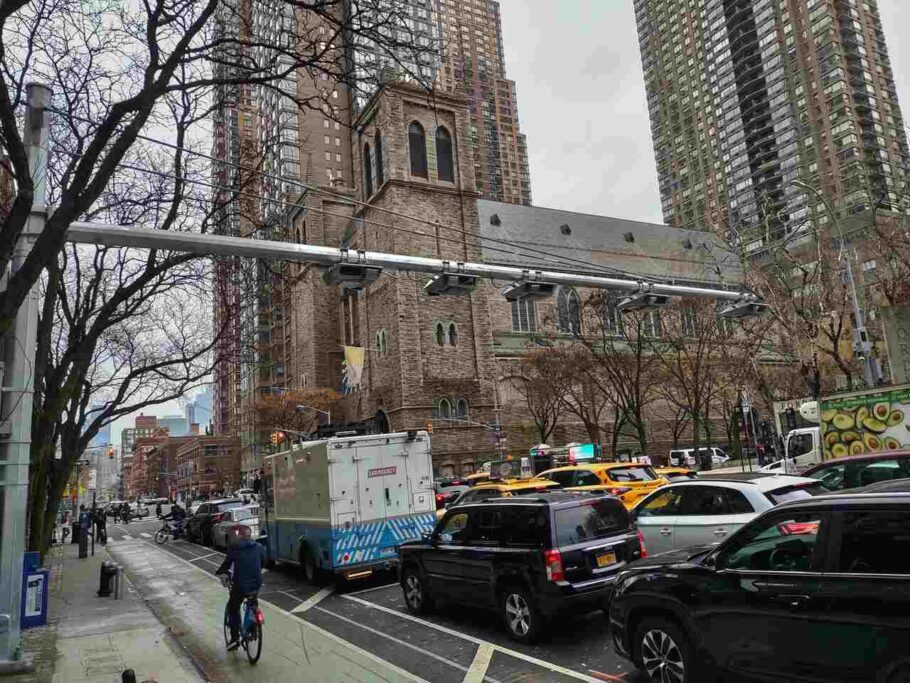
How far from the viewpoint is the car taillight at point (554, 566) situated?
7621mm

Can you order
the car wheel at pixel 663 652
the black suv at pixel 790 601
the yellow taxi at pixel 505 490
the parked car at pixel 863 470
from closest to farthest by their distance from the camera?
the black suv at pixel 790 601 → the car wheel at pixel 663 652 → the parked car at pixel 863 470 → the yellow taxi at pixel 505 490

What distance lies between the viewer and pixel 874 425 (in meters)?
16.7

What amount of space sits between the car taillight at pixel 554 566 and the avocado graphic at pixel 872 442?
1283 cm

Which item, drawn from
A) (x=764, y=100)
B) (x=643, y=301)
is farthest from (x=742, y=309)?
(x=764, y=100)

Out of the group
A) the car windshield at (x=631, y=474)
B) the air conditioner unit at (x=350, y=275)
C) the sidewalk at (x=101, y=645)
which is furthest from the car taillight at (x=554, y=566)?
the car windshield at (x=631, y=474)

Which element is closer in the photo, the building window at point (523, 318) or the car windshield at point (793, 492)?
the car windshield at point (793, 492)

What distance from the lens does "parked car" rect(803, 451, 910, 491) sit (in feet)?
35.2

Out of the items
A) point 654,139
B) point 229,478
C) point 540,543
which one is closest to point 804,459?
point 540,543

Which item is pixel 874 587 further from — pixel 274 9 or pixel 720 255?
pixel 720 255

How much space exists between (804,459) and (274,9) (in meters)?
24.5

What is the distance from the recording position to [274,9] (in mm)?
8516

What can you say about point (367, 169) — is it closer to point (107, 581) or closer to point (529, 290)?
point (529, 290)

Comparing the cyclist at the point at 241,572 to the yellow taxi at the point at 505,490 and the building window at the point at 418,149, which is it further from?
the building window at the point at 418,149

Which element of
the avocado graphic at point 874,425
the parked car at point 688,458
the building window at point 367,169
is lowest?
the parked car at point 688,458
